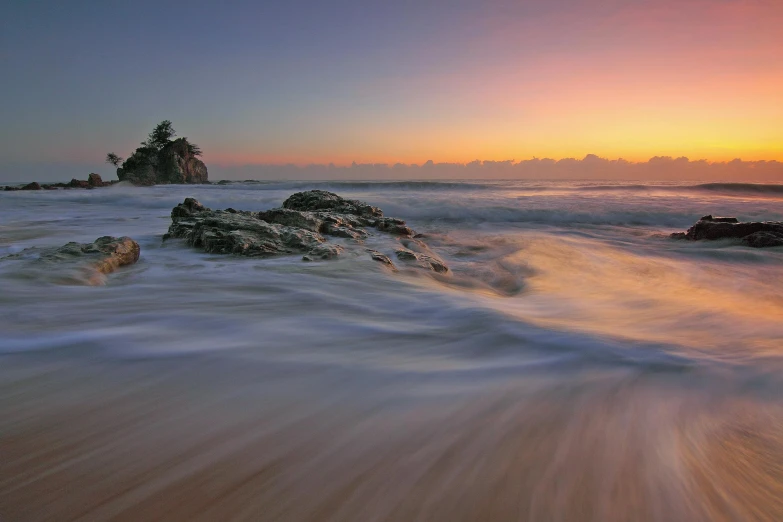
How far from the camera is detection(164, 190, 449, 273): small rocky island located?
442 centimetres

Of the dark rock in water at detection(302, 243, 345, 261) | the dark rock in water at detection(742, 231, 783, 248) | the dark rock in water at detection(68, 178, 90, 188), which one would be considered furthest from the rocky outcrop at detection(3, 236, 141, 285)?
the dark rock in water at detection(68, 178, 90, 188)

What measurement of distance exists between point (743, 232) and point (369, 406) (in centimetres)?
901

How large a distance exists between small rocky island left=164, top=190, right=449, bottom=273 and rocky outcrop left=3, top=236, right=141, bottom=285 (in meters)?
0.83

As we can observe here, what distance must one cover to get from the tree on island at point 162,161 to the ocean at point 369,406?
167 feet

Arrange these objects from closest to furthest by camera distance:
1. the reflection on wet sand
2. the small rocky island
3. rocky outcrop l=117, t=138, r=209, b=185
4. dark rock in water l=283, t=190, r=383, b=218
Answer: the reflection on wet sand < the small rocky island < dark rock in water l=283, t=190, r=383, b=218 < rocky outcrop l=117, t=138, r=209, b=185

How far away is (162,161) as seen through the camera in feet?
158

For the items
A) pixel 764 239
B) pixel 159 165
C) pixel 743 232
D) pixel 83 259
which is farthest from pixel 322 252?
pixel 159 165

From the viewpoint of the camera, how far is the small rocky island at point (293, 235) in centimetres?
442

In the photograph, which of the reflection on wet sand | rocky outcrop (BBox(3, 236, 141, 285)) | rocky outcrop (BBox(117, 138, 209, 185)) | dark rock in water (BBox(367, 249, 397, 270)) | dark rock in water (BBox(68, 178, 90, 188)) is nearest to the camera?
the reflection on wet sand

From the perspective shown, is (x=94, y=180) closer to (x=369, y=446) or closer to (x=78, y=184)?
(x=78, y=184)

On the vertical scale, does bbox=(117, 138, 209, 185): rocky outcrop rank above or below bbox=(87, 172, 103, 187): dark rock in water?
above

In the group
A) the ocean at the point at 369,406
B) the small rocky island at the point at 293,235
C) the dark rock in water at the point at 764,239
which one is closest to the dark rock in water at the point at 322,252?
the small rocky island at the point at 293,235

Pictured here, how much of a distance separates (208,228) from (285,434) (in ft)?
13.5

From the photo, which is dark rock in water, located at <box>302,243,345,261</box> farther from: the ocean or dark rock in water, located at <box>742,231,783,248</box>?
dark rock in water, located at <box>742,231,783,248</box>
